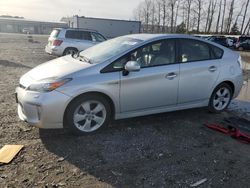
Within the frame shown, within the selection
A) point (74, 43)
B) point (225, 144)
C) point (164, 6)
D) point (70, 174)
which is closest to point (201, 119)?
point (225, 144)

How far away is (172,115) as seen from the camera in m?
5.80

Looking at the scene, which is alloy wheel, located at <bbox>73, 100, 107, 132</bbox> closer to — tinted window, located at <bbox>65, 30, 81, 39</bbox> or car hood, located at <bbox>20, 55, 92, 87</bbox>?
car hood, located at <bbox>20, 55, 92, 87</bbox>

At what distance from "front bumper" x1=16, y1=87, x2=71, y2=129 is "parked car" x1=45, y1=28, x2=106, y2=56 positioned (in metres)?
9.82

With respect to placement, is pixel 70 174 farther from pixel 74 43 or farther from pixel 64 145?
pixel 74 43

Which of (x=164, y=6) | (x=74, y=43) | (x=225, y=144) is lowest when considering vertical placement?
(x=225, y=144)

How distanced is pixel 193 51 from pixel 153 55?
0.95 meters

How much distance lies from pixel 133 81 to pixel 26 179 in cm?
224

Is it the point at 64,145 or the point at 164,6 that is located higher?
the point at 164,6

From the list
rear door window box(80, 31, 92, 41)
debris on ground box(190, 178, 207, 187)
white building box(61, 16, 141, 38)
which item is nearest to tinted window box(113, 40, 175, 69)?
debris on ground box(190, 178, 207, 187)

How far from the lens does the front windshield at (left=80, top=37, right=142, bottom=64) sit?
16.0 feet

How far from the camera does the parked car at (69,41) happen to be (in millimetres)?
14039

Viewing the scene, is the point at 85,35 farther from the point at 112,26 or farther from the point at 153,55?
the point at 112,26

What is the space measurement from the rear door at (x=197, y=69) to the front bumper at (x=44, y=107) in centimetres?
225

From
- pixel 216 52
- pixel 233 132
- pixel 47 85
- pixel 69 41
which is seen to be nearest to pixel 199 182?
pixel 233 132
